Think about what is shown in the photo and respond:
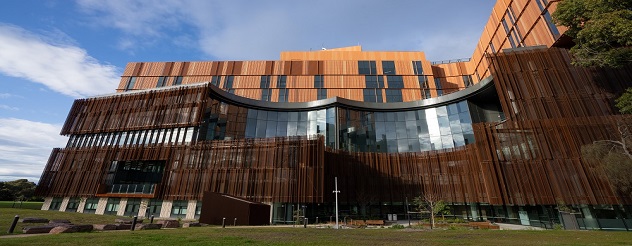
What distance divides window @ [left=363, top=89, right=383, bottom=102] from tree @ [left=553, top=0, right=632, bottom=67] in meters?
29.6

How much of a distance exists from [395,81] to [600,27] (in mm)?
34866

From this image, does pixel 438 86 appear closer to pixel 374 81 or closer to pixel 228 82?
pixel 374 81

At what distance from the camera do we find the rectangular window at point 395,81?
2156 inches

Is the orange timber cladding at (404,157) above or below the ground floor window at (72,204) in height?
above

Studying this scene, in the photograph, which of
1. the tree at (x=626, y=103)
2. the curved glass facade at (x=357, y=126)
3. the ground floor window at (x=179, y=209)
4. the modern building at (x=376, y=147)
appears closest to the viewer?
the tree at (x=626, y=103)

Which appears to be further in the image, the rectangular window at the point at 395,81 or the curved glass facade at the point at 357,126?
the rectangular window at the point at 395,81

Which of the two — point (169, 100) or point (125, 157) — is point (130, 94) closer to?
point (169, 100)

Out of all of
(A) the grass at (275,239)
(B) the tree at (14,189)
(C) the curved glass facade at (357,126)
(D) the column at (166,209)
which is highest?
(C) the curved glass facade at (357,126)

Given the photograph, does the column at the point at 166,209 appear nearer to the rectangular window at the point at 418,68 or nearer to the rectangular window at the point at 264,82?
the rectangular window at the point at 264,82

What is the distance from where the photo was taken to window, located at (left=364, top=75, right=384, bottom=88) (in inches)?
2163

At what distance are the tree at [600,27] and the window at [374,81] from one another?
3065cm

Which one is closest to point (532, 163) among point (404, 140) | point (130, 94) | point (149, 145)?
point (404, 140)

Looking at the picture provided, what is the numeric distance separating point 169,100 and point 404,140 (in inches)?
1442

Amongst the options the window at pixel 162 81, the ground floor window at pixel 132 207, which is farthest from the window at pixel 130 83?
the ground floor window at pixel 132 207
